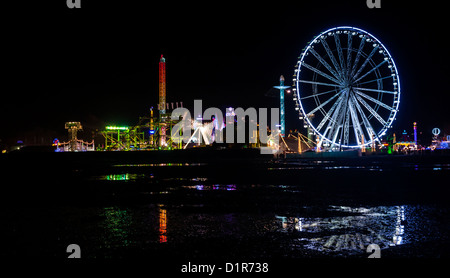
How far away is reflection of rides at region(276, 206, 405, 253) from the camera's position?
17.6 ft

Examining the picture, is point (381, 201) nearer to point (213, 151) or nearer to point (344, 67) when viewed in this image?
point (344, 67)

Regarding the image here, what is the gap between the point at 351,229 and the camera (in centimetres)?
632

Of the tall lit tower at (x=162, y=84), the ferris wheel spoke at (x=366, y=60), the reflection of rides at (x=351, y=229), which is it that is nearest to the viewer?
the reflection of rides at (x=351, y=229)

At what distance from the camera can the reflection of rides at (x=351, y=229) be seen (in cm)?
535

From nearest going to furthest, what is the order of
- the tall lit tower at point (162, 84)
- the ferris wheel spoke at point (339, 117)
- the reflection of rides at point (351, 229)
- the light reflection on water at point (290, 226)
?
the reflection of rides at point (351, 229) → the light reflection on water at point (290, 226) → the ferris wheel spoke at point (339, 117) → the tall lit tower at point (162, 84)

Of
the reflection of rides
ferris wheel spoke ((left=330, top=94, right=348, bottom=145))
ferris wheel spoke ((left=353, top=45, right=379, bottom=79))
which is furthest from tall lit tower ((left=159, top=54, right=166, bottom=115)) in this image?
the reflection of rides

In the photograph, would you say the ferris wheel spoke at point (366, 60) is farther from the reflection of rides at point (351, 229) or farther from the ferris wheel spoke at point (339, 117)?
the reflection of rides at point (351, 229)

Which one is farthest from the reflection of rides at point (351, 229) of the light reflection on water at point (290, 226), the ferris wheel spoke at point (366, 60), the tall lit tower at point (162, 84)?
the tall lit tower at point (162, 84)

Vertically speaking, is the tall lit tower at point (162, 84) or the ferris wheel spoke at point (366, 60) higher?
the tall lit tower at point (162, 84)

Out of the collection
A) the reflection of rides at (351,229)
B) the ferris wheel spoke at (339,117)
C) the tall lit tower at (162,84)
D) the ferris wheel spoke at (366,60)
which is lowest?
the reflection of rides at (351,229)

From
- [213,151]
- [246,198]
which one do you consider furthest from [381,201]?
[213,151]

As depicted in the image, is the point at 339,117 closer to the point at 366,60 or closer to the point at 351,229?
the point at 366,60

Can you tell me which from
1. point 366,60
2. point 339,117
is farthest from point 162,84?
point 366,60
